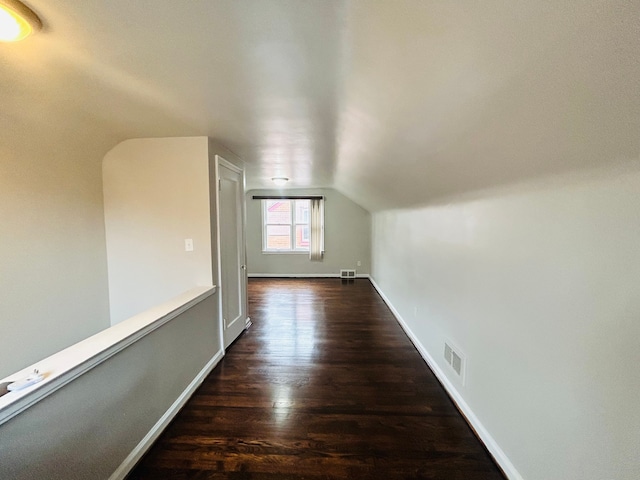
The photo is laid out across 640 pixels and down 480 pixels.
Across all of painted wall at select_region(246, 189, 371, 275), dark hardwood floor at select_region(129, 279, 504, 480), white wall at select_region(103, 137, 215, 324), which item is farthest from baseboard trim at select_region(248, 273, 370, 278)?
white wall at select_region(103, 137, 215, 324)

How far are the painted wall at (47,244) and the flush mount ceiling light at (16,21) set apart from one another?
1022 mm

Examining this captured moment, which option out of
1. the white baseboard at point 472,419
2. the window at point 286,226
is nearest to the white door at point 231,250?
the white baseboard at point 472,419

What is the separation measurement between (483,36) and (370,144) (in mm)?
1358

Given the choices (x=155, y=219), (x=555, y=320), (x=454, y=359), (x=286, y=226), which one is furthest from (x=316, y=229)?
(x=555, y=320)

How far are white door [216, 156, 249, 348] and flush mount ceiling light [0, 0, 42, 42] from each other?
5.45 feet

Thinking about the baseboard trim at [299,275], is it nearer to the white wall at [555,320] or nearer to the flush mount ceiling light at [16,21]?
the white wall at [555,320]

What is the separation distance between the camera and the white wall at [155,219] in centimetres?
256

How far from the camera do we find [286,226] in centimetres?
706

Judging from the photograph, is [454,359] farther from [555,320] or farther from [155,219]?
[155,219]

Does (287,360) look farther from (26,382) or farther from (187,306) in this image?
(26,382)

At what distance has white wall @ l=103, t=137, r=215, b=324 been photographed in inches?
101

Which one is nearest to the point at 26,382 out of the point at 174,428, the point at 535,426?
the point at 174,428

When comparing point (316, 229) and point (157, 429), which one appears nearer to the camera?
point (157, 429)

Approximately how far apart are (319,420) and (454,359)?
1127 millimetres
